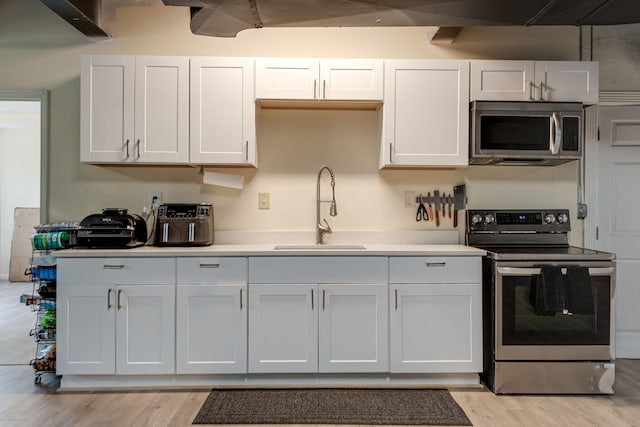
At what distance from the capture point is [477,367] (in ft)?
8.04

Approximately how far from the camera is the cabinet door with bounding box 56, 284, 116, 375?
2.40 metres

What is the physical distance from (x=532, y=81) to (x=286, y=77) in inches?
65.7

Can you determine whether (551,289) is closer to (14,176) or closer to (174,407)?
(174,407)

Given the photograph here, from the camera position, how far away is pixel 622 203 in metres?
3.08

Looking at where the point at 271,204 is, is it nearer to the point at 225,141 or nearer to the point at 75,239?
the point at 225,141

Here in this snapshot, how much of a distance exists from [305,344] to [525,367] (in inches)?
52.7

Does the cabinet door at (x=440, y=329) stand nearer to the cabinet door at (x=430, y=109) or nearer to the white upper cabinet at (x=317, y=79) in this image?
the cabinet door at (x=430, y=109)

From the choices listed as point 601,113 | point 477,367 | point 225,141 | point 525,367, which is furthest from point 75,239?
point 601,113

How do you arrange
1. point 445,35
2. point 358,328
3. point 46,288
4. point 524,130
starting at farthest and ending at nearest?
point 445,35, point 524,130, point 46,288, point 358,328

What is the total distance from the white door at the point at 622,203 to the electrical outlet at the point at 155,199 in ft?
11.0

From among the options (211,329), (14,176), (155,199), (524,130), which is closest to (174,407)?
(211,329)

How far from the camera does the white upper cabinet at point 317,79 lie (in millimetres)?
2623

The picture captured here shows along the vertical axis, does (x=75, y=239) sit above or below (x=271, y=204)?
below

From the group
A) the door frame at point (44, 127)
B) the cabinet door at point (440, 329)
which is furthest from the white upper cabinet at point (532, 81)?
the door frame at point (44, 127)
